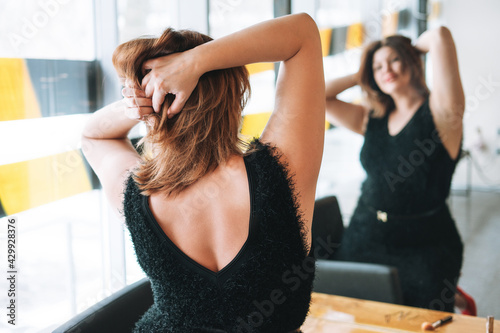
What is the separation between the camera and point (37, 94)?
5.32 feet

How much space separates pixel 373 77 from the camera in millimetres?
2498

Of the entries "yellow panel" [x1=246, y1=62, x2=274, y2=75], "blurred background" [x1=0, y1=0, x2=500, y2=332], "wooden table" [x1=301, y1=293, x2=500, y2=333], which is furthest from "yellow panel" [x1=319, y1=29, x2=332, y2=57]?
"wooden table" [x1=301, y1=293, x2=500, y2=333]

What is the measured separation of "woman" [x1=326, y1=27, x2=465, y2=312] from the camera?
2152 mm

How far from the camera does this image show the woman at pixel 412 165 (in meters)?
2.15

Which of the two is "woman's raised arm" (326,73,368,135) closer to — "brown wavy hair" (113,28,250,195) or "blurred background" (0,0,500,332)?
"blurred background" (0,0,500,332)

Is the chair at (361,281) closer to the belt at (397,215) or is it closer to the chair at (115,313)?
the belt at (397,215)

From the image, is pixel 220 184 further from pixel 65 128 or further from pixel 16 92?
pixel 65 128

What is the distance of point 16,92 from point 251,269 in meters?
1.10

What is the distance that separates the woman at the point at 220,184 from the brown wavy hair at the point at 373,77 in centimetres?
156

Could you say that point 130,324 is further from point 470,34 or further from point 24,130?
point 470,34

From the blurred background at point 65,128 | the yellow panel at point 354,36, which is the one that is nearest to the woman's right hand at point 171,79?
the blurred background at point 65,128

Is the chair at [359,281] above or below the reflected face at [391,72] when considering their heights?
below

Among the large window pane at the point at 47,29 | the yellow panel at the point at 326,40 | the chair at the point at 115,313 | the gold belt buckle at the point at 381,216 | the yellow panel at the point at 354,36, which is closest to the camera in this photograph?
the chair at the point at 115,313

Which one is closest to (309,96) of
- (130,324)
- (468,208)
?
(130,324)
